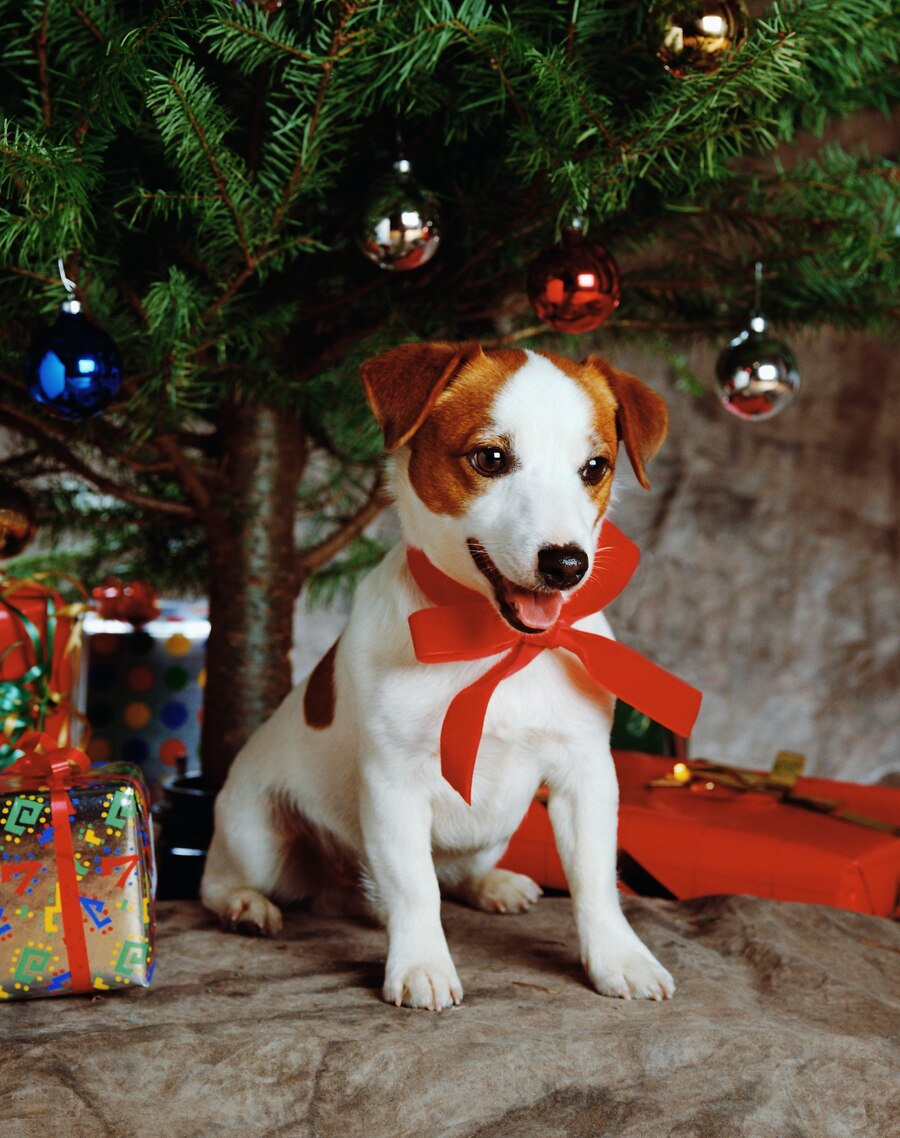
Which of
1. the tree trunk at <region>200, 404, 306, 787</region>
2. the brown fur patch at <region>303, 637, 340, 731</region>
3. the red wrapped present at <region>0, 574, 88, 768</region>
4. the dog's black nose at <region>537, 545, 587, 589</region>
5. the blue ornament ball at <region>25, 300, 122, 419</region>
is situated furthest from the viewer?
the tree trunk at <region>200, 404, 306, 787</region>

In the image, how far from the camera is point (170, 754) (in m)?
2.15

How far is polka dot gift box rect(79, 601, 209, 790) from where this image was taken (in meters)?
2.14

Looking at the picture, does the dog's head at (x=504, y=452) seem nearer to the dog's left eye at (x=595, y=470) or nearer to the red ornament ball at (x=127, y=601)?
the dog's left eye at (x=595, y=470)

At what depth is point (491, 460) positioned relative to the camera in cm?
113

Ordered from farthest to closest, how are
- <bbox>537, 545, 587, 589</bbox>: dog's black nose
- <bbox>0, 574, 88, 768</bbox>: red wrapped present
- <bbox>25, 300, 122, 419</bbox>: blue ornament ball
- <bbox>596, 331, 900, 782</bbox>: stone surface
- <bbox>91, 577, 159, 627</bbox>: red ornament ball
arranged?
<bbox>596, 331, 900, 782</bbox>: stone surface
<bbox>91, 577, 159, 627</bbox>: red ornament ball
<bbox>0, 574, 88, 768</bbox>: red wrapped present
<bbox>25, 300, 122, 419</bbox>: blue ornament ball
<bbox>537, 545, 587, 589</bbox>: dog's black nose

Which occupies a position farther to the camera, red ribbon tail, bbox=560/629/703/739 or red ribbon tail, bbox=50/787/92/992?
red ribbon tail, bbox=560/629/703/739

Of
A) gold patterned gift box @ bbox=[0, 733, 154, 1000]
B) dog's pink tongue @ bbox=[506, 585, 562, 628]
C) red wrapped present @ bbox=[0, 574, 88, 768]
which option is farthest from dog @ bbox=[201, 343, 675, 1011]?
Answer: red wrapped present @ bbox=[0, 574, 88, 768]

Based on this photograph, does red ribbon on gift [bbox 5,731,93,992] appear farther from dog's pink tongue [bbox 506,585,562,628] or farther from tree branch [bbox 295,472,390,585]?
tree branch [bbox 295,472,390,585]

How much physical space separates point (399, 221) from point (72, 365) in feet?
1.36

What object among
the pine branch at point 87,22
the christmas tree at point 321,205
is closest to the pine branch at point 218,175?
the christmas tree at point 321,205

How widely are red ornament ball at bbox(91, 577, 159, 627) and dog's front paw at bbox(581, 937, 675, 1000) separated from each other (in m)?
1.21

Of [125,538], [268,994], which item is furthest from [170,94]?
[125,538]

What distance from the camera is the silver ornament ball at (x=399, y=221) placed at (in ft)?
4.27

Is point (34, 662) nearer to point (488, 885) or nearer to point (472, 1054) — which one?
point (488, 885)
